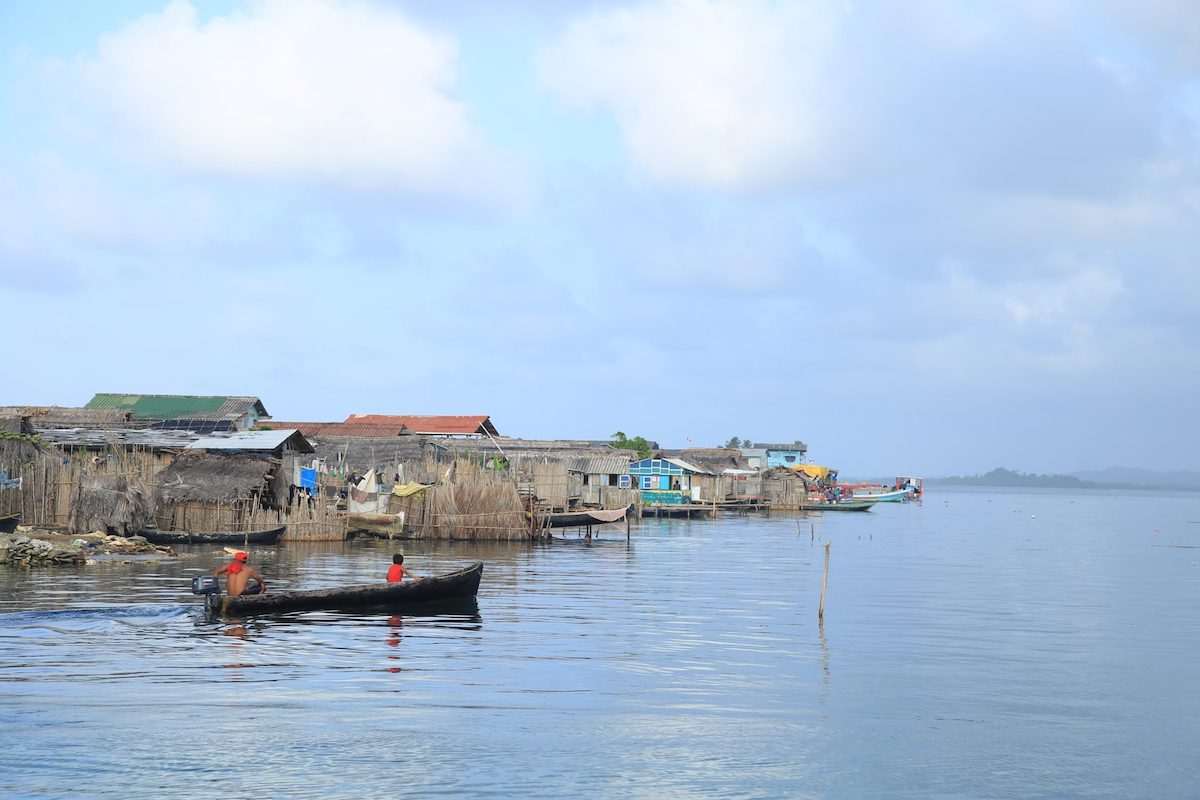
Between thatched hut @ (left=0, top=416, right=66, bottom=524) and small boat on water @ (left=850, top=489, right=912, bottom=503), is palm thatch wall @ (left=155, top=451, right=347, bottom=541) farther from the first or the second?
small boat on water @ (left=850, top=489, right=912, bottom=503)

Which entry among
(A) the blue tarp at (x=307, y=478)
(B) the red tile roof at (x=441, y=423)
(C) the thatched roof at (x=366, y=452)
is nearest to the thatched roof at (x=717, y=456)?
(B) the red tile roof at (x=441, y=423)

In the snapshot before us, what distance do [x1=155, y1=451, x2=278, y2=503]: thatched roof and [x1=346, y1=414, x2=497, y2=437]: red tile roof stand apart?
27563 millimetres

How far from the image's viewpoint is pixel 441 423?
65.9 metres

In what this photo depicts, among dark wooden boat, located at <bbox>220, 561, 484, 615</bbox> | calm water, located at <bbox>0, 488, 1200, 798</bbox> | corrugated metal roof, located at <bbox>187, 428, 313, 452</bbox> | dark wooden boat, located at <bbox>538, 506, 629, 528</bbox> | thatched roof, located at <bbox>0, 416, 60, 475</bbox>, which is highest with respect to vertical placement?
corrugated metal roof, located at <bbox>187, 428, 313, 452</bbox>

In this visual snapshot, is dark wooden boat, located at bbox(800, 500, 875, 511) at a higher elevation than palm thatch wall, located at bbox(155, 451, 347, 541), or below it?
below

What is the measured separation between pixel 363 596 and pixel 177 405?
40.3 meters

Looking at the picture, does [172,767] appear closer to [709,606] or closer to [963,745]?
[963,745]

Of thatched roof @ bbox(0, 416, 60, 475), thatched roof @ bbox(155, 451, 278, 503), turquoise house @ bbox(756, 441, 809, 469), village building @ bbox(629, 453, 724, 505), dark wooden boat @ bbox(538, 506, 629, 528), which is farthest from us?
turquoise house @ bbox(756, 441, 809, 469)

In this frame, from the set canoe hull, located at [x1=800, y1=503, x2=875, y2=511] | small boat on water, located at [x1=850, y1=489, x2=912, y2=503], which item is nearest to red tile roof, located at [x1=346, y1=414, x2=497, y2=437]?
canoe hull, located at [x1=800, y1=503, x2=875, y2=511]

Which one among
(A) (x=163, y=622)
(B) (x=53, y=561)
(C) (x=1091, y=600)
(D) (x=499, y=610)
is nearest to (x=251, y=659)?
(A) (x=163, y=622)

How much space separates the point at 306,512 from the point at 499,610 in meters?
16.1

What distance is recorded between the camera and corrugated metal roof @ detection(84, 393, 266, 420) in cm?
5503

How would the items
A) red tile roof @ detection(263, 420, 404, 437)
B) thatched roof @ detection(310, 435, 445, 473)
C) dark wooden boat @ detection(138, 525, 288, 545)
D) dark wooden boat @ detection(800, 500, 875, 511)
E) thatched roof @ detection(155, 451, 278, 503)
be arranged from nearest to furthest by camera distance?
dark wooden boat @ detection(138, 525, 288, 545) < thatched roof @ detection(155, 451, 278, 503) < thatched roof @ detection(310, 435, 445, 473) < red tile roof @ detection(263, 420, 404, 437) < dark wooden boat @ detection(800, 500, 875, 511)

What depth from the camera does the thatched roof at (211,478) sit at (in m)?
34.8
